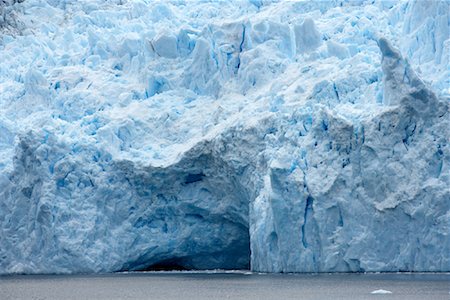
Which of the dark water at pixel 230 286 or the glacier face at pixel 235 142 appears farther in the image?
the glacier face at pixel 235 142

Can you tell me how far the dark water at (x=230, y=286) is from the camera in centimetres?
1680

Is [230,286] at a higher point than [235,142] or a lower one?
lower

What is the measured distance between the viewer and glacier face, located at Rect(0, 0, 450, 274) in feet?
62.9

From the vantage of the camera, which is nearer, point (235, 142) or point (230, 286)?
point (230, 286)

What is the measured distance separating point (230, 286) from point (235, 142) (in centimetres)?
329

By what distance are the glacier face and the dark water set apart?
0.42 m

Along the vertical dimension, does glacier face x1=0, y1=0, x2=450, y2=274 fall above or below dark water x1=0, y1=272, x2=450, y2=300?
above

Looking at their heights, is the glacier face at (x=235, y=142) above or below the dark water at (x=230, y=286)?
above

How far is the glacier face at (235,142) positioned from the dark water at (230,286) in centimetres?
42

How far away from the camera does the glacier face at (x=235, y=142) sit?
62.9 ft

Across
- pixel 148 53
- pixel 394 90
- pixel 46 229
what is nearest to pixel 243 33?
pixel 148 53

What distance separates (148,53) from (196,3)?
9.27ft

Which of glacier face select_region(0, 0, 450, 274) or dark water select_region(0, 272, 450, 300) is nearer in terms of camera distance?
dark water select_region(0, 272, 450, 300)

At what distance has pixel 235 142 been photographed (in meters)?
21.1
